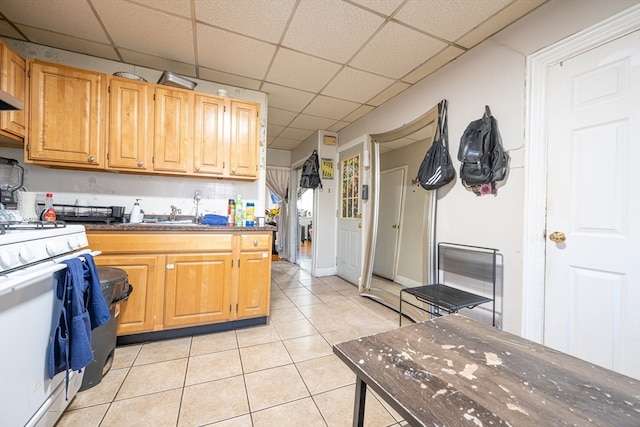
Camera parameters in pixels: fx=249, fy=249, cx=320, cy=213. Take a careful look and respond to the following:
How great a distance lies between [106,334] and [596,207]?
3107 millimetres

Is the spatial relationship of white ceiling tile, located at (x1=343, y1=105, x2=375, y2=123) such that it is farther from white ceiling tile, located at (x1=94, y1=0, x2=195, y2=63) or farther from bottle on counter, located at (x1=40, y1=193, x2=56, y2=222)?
bottle on counter, located at (x1=40, y1=193, x2=56, y2=222)

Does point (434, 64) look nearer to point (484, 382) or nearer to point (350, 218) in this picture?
point (350, 218)

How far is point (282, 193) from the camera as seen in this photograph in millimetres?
5594

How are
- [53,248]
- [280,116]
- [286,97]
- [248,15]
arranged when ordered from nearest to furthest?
[53,248], [248,15], [286,97], [280,116]

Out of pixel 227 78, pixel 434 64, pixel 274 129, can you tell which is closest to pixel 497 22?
pixel 434 64

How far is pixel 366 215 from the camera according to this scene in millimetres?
3463

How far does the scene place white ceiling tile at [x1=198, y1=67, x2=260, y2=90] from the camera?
2.60 m

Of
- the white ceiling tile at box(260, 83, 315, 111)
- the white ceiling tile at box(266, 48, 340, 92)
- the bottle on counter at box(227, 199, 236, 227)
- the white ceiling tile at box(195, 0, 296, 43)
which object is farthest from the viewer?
the white ceiling tile at box(260, 83, 315, 111)

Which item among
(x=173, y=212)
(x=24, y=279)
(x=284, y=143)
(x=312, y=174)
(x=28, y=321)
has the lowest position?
(x=28, y=321)

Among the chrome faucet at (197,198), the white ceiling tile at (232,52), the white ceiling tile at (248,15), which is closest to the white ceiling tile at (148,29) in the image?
the white ceiling tile at (232,52)

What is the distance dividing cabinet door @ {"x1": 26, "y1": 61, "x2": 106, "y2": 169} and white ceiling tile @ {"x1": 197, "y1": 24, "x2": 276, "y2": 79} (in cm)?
94

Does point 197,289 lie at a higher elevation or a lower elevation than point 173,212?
lower

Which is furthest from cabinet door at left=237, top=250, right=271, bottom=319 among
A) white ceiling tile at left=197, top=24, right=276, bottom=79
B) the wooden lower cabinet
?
white ceiling tile at left=197, top=24, right=276, bottom=79

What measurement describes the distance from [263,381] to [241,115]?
2.40 metres
